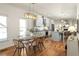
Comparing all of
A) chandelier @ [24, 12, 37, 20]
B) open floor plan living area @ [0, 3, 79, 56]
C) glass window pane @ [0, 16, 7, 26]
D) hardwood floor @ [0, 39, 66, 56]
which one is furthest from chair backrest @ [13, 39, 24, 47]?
chandelier @ [24, 12, 37, 20]

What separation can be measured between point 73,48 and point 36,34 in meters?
0.85

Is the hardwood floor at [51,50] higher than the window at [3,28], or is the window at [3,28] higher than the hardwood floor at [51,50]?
the window at [3,28]

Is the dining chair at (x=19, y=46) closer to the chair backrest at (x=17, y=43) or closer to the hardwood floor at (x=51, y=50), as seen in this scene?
the chair backrest at (x=17, y=43)

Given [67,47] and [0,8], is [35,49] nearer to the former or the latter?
[67,47]

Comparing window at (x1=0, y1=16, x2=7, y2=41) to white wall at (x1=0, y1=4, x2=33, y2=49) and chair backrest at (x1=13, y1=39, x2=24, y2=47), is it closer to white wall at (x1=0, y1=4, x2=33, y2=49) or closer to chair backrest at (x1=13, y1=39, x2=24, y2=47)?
white wall at (x1=0, y1=4, x2=33, y2=49)

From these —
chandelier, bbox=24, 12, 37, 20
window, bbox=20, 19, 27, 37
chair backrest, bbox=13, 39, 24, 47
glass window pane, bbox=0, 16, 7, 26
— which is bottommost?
chair backrest, bbox=13, 39, 24, 47

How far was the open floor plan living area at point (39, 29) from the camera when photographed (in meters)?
2.60

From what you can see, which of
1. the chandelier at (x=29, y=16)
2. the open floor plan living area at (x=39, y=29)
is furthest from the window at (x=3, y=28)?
the chandelier at (x=29, y=16)

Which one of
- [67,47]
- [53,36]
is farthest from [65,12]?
[67,47]

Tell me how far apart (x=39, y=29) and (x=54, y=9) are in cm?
53

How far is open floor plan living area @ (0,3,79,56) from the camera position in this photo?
103 inches

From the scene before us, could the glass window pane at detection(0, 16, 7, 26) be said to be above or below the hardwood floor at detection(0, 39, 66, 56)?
above

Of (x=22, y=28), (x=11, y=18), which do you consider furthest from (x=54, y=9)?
(x=11, y=18)

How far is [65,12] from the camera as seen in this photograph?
260 cm
